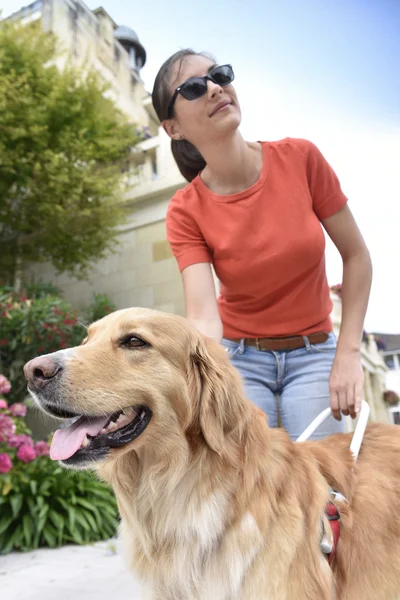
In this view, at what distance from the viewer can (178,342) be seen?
6.46 feet

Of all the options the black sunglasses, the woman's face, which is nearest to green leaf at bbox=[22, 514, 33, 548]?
the woman's face

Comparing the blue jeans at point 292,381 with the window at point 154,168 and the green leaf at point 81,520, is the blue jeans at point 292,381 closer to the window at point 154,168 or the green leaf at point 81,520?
the green leaf at point 81,520

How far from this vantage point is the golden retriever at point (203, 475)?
5.47ft

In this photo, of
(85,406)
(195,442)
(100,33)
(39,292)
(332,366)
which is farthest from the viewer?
(100,33)

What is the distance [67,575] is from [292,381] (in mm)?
2716

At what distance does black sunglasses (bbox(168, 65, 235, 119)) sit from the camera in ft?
7.97

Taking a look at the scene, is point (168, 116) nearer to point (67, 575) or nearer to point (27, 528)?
point (67, 575)

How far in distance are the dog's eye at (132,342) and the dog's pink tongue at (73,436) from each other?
11.0 inches

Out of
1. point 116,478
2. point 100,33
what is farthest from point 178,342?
point 100,33

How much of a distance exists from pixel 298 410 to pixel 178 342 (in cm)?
81

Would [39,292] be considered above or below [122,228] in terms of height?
below

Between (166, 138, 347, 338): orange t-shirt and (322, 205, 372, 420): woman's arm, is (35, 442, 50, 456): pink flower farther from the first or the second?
(322, 205, 372, 420): woman's arm

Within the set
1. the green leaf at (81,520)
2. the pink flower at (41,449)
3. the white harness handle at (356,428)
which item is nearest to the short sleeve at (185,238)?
the white harness handle at (356,428)

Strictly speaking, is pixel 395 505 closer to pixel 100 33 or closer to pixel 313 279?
pixel 313 279
